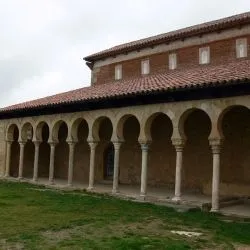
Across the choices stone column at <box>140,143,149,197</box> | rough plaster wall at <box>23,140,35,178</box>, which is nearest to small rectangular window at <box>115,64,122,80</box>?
rough plaster wall at <box>23,140,35,178</box>

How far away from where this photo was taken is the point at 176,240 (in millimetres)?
9992

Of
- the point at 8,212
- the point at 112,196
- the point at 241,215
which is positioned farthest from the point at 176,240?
the point at 112,196

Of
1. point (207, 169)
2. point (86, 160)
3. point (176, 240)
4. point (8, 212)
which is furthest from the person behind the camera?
point (86, 160)

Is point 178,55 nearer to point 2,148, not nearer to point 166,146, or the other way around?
point 166,146

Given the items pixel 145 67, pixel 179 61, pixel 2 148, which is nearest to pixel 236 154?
pixel 179 61

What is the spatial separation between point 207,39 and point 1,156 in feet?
48.8

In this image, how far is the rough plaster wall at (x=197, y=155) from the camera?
64.9 ft

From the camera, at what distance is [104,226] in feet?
37.6

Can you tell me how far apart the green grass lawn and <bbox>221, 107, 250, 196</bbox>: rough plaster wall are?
171 inches

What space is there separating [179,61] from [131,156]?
19.1ft

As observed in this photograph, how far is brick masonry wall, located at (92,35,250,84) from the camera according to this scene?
20844 millimetres

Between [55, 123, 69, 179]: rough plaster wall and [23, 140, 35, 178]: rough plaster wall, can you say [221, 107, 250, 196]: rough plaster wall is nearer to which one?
[55, 123, 69, 179]: rough plaster wall

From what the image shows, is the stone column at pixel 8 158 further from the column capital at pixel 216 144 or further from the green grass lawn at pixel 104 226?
the column capital at pixel 216 144

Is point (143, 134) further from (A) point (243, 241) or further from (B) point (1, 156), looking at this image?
(B) point (1, 156)
